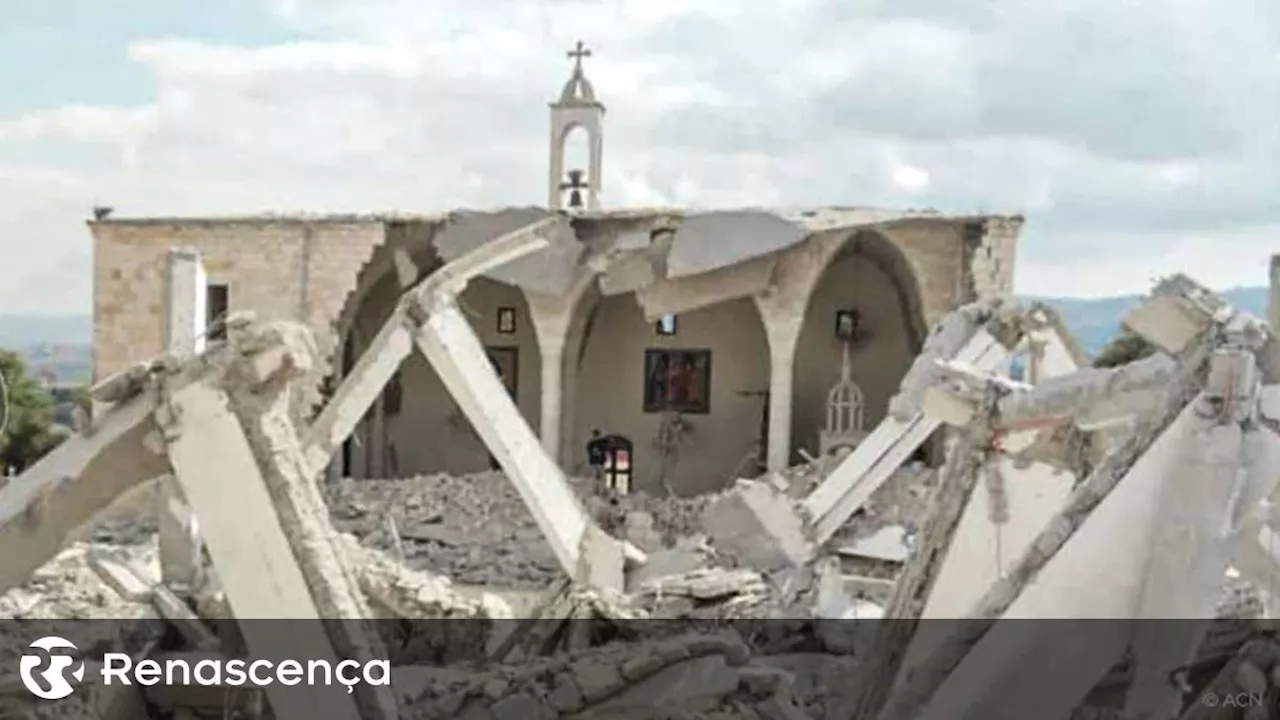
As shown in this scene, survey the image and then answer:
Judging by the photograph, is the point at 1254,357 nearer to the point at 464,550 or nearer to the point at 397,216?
the point at 464,550

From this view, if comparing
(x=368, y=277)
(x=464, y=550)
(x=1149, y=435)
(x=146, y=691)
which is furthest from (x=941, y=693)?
(x=368, y=277)

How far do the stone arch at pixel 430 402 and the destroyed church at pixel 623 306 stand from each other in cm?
4

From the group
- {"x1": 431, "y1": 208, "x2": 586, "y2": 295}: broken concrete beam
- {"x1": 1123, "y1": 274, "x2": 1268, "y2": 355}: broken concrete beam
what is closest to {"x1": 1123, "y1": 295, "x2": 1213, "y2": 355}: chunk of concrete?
{"x1": 1123, "y1": 274, "x2": 1268, "y2": 355}: broken concrete beam

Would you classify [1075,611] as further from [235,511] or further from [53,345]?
[53,345]

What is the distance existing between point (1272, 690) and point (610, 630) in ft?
15.9

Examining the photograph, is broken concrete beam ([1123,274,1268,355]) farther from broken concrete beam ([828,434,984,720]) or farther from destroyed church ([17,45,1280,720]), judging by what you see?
broken concrete beam ([828,434,984,720])

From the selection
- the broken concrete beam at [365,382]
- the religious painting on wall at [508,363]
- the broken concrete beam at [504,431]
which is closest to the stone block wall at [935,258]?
the religious painting on wall at [508,363]

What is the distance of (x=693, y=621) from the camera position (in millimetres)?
9742

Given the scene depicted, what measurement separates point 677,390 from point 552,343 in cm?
307

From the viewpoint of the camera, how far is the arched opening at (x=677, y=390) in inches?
801

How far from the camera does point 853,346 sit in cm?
1998

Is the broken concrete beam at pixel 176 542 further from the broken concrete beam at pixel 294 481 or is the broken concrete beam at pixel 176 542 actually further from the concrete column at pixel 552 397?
the concrete column at pixel 552 397

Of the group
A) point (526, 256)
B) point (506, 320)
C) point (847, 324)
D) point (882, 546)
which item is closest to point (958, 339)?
point (882, 546)

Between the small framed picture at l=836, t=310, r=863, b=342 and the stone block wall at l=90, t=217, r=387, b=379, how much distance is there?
7135 millimetres
